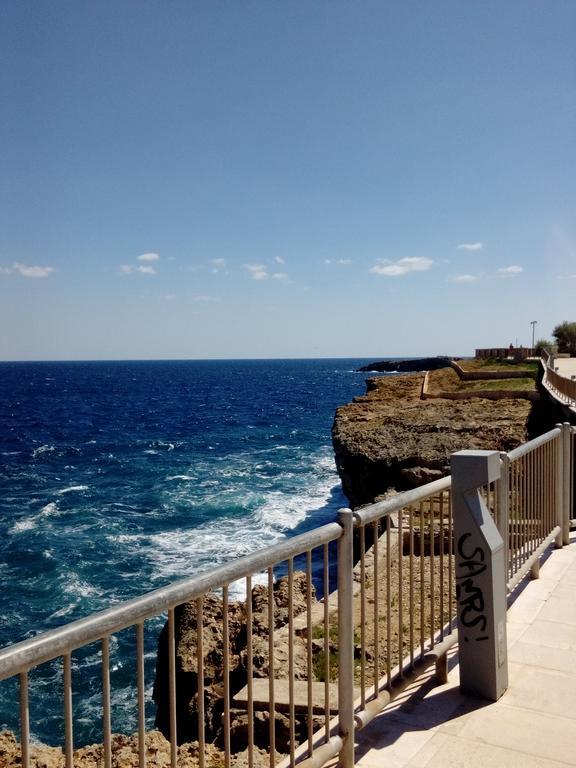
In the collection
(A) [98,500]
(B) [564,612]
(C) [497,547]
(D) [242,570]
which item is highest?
(D) [242,570]

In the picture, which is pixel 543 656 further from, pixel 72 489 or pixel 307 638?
pixel 72 489

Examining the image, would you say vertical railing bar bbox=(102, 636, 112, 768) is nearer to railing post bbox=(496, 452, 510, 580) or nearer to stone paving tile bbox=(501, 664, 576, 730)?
stone paving tile bbox=(501, 664, 576, 730)

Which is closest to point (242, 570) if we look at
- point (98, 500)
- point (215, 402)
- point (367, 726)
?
point (367, 726)

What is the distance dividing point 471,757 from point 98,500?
86.9ft

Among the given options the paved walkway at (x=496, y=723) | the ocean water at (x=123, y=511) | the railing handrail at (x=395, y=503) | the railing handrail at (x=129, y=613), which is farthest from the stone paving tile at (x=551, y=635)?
the ocean water at (x=123, y=511)

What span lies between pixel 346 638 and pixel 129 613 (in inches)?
59.6

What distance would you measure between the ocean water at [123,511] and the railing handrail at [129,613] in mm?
9207

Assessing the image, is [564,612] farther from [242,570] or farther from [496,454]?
[242,570]

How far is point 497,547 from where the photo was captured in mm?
3838

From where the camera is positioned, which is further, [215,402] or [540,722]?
[215,402]

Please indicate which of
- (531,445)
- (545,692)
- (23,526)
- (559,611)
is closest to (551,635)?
(559,611)

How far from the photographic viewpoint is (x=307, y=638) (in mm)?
3412

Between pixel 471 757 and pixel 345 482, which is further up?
pixel 471 757

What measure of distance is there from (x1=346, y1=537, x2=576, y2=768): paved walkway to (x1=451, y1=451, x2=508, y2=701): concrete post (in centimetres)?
22
